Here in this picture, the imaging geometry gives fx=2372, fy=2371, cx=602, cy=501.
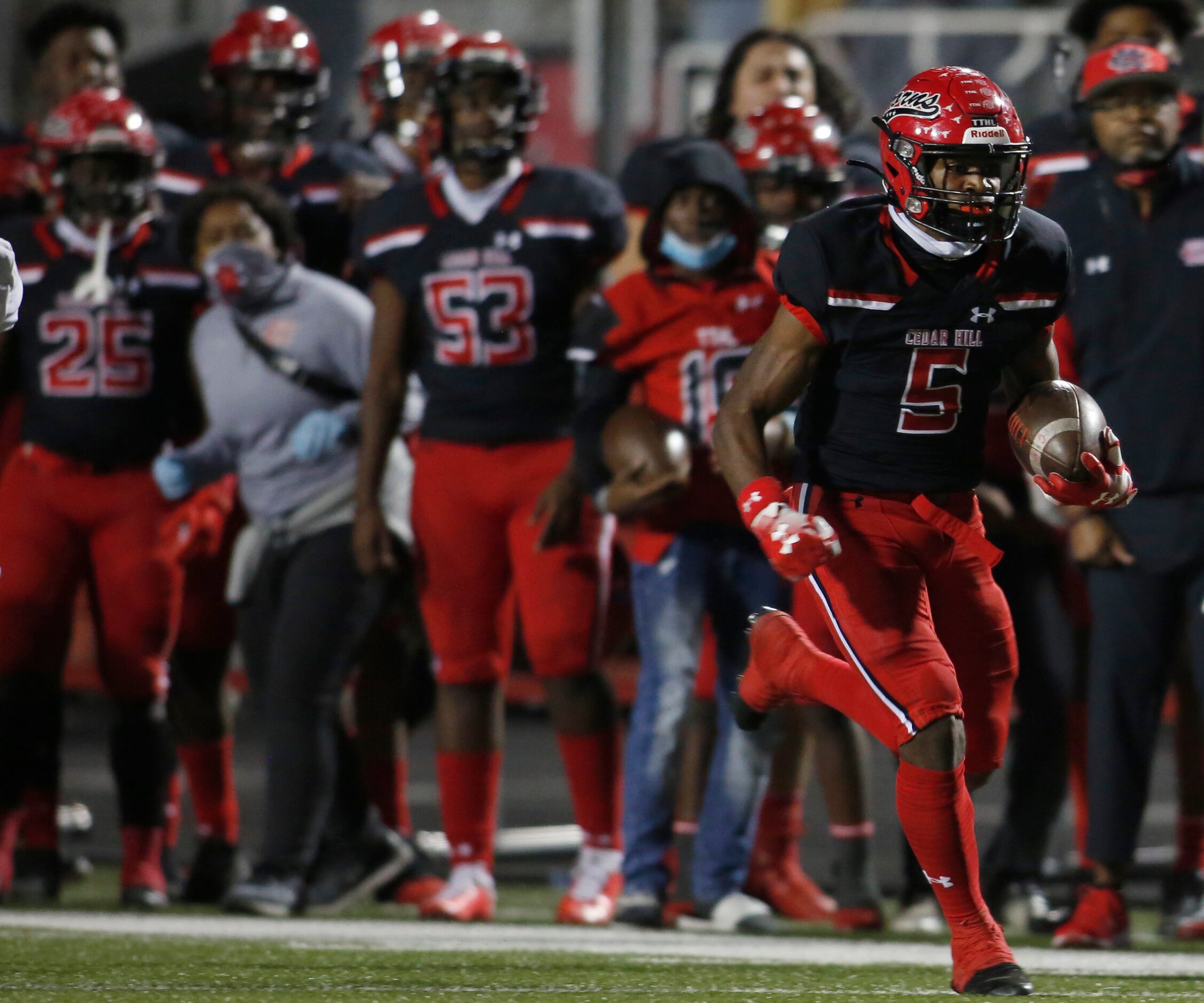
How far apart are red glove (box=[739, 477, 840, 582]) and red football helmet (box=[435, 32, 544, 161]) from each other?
1.98 meters

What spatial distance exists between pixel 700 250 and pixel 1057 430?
5.17ft

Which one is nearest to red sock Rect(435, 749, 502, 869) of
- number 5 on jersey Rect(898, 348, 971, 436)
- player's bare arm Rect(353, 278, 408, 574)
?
player's bare arm Rect(353, 278, 408, 574)

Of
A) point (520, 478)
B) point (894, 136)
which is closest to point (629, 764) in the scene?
point (520, 478)

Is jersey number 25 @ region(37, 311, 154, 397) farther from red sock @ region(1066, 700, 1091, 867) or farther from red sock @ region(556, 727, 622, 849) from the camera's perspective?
red sock @ region(1066, 700, 1091, 867)

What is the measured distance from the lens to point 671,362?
19.3ft

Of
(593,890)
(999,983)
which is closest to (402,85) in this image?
(593,890)

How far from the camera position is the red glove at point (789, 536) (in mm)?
4238

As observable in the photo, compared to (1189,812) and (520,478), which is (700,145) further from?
(1189,812)

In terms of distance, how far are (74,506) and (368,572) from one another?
83 centimetres

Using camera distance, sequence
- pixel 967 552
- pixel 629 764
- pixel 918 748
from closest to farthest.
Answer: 1. pixel 918 748
2. pixel 967 552
3. pixel 629 764

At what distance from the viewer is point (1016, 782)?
20.1 feet

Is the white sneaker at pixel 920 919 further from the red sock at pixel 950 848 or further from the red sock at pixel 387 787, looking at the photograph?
the red sock at pixel 950 848

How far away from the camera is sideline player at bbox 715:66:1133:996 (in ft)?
14.3

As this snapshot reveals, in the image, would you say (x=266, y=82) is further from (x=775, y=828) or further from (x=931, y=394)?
(x=931, y=394)
